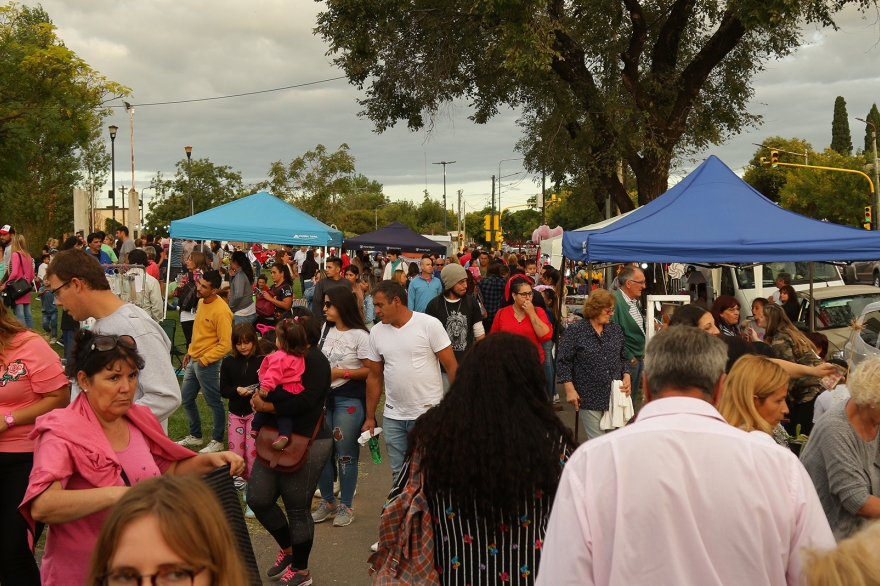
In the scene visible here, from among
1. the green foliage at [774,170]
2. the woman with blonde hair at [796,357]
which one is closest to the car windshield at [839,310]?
the woman with blonde hair at [796,357]

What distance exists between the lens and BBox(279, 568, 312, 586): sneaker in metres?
5.52

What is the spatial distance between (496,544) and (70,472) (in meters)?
1.62

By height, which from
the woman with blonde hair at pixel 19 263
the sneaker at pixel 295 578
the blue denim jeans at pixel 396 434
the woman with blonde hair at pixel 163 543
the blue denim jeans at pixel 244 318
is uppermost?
the woman with blonde hair at pixel 19 263

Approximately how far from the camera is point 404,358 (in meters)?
6.16

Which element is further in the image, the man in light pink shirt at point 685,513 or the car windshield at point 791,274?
the car windshield at point 791,274

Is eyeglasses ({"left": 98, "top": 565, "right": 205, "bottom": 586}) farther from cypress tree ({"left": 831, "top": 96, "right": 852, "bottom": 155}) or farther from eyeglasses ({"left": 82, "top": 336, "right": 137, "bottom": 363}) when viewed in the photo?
cypress tree ({"left": 831, "top": 96, "right": 852, "bottom": 155})

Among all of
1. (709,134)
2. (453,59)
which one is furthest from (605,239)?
(709,134)

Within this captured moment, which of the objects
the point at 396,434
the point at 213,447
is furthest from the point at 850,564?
the point at 213,447

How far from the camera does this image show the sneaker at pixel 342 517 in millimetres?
6809

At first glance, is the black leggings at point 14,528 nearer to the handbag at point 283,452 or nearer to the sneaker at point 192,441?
the handbag at point 283,452

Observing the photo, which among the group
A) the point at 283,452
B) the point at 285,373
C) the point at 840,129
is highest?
the point at 840,129

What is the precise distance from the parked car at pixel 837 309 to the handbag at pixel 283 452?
989 cm

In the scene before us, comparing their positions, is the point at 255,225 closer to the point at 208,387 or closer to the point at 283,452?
the point at 208,387

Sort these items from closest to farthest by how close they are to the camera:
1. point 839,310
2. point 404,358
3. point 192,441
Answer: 1. point 404,358
2. point 192,441
3. point 839,310
